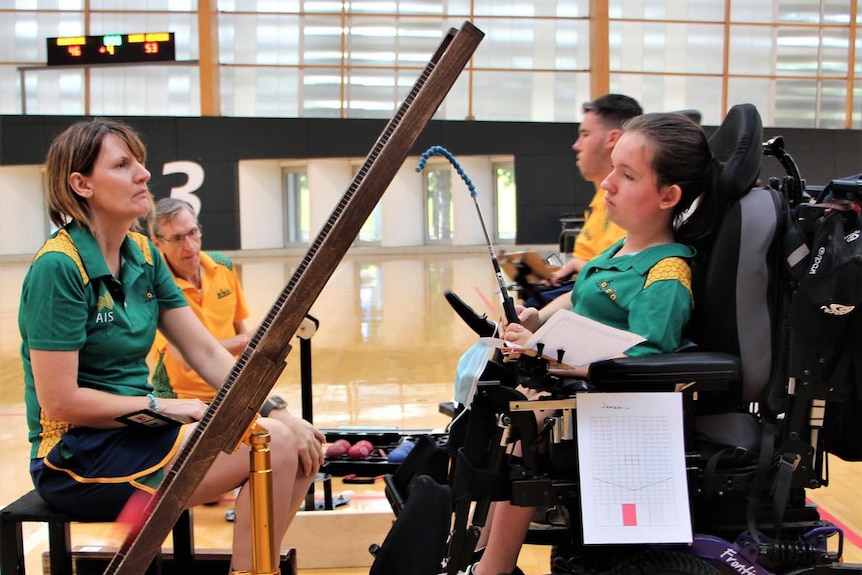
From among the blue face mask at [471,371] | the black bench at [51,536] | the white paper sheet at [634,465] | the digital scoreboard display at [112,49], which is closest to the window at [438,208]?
the digital scoreboard display at [112,49]

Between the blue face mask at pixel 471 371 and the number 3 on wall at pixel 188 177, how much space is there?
13.5 meters

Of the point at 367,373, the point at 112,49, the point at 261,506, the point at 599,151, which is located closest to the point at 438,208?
the point at 112,49

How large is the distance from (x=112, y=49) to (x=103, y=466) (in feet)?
44.6

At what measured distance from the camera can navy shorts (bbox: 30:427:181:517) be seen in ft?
5.43

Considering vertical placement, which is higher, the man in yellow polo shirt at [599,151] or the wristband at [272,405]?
the man in yellow polo shirt at [599,151]

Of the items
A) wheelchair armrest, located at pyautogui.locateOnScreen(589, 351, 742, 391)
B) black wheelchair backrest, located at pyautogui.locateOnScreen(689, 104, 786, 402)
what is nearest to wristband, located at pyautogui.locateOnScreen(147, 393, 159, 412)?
wheelchair armrest, located at pyautogui.locateOnScreen(589, 351, 742, 391)

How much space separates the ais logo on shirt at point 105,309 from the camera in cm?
171

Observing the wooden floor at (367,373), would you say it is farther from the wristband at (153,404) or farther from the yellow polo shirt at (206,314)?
the wristband at (153,404)

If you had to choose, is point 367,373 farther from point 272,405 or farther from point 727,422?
point 727,422

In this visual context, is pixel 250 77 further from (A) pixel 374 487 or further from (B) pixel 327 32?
(A) pixel 374 487

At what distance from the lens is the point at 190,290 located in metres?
3.25

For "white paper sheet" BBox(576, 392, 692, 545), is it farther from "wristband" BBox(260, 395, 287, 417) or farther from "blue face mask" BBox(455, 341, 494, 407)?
"wristband" BBox(260, 395, 287, 417)

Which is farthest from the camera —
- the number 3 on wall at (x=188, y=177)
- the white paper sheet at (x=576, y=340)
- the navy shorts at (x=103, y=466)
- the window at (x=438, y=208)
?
the window at (x=438, y=208)

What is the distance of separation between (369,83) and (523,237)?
3750 mm
